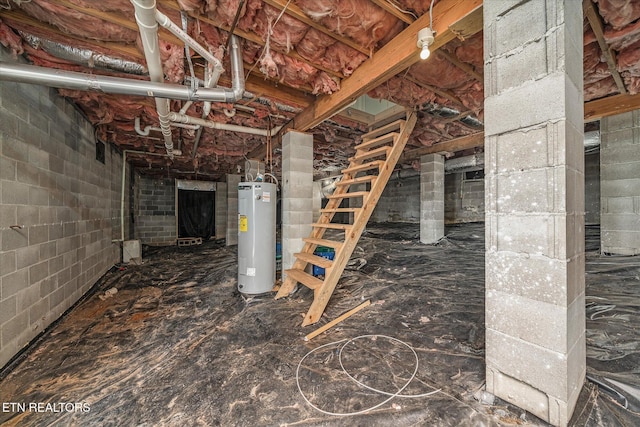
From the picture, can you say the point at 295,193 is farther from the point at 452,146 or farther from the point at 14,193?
the point at 452,146

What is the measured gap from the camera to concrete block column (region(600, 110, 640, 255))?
3.00m

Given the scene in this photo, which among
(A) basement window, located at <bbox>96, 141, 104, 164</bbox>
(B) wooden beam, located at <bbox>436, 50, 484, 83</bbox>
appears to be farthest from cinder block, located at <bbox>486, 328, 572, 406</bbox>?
(A) basement window, located at <bbox>96, 141, 104, 164</bbox>

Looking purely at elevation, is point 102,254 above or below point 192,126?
below

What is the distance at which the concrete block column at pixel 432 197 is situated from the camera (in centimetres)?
502

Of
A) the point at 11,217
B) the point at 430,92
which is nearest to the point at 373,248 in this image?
the point at 430,92

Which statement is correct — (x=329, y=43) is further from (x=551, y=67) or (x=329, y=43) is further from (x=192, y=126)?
(x=192, y=126)

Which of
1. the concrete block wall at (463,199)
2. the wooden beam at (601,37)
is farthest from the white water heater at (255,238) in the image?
the concrete block wall at (463,199)

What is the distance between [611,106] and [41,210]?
6.14m

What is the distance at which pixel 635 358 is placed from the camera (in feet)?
4.53

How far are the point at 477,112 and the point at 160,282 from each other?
4.84 meters

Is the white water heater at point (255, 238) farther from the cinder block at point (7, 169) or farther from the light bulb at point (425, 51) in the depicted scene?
the light bulb at point (425, 51)

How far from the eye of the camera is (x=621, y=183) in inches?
122

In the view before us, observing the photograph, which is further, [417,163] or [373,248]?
[417,163]

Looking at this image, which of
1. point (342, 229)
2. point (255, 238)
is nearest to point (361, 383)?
point (342, 229)
